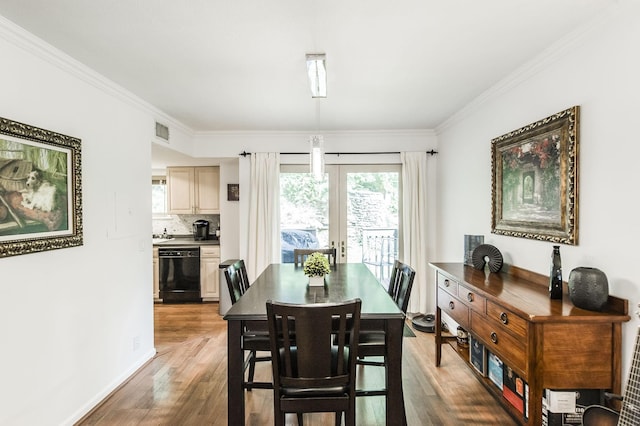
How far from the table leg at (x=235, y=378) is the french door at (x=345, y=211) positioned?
2.72 meters

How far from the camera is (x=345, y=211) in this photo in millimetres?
4762

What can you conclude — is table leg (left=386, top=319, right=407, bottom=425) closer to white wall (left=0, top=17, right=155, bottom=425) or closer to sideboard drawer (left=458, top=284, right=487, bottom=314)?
sideboard drawer (left=458, top=284, right=487, bottom=314)

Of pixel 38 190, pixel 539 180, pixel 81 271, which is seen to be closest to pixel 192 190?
pixel 81 271

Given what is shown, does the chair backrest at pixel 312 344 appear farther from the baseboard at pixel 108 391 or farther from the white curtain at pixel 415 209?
the white curtain at pixel 415 209

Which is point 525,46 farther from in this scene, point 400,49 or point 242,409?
point 242,409

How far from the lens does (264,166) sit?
15.1 feet

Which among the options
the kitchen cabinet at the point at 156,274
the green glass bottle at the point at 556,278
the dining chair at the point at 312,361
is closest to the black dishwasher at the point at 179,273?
the kitchen cabinet at the point at 156,274

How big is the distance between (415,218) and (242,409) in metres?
3.28

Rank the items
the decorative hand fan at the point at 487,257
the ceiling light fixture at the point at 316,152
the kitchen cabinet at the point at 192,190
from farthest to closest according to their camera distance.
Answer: the kitchen cabinet at the point at 192,190
the ceiling light fixture at the point at 316,152
the decorative hand fan at the point at 487,257

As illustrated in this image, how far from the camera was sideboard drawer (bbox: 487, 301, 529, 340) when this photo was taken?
1.83 meters

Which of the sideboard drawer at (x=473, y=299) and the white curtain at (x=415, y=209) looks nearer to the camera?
the sideboard drawer at (x=473, y=299)

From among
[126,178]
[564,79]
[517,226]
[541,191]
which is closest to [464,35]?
[564,79]

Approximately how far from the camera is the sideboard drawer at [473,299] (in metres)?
2.33

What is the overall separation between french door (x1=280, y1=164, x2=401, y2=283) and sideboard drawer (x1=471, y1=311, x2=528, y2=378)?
7.74ft
